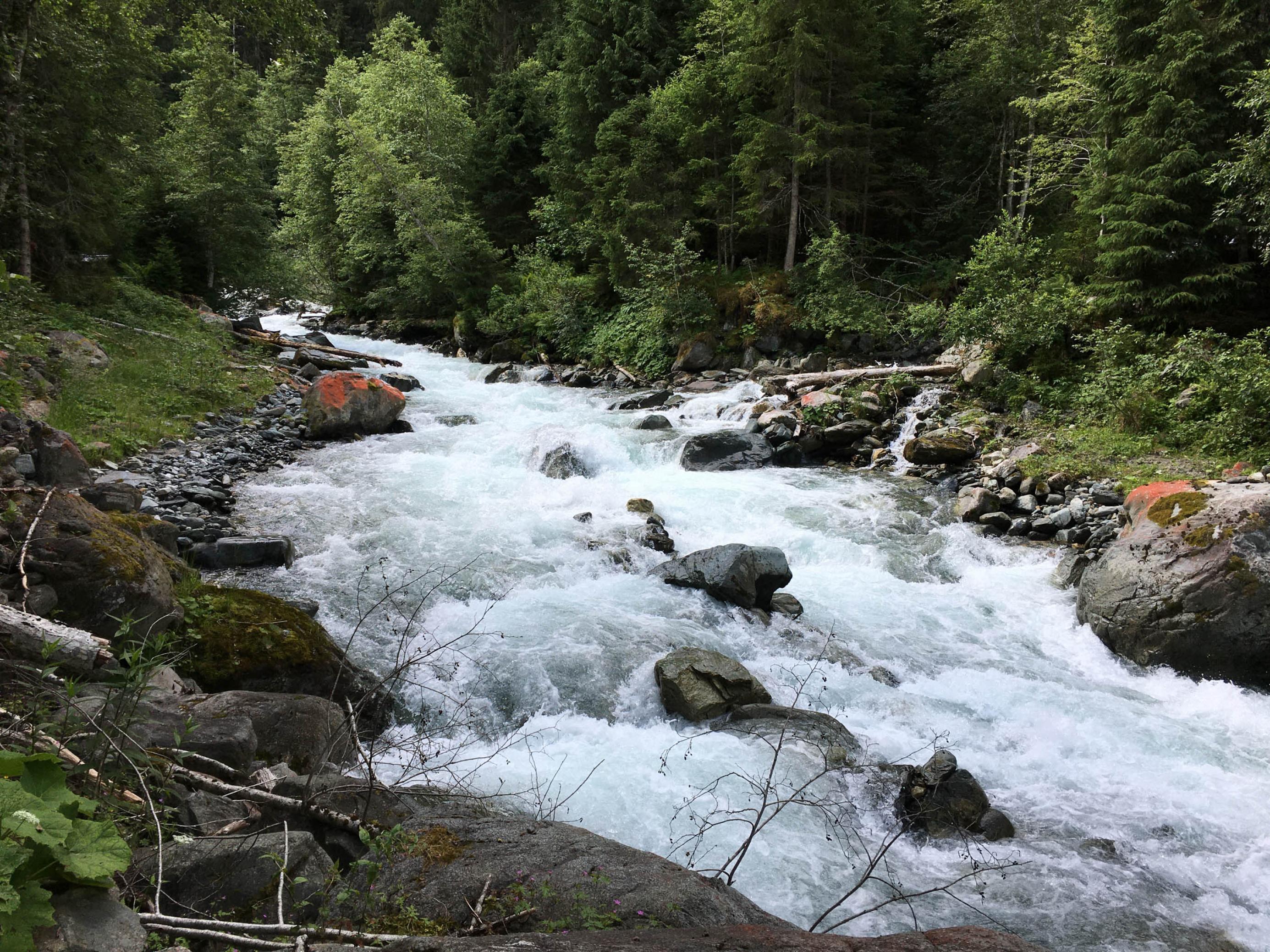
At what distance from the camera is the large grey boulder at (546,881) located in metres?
2.55

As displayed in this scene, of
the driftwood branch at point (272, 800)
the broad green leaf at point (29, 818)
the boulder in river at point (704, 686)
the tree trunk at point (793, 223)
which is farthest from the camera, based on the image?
the tree trunk at point (793, 223)

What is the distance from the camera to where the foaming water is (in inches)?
175

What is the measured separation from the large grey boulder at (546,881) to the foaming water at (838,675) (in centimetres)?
154

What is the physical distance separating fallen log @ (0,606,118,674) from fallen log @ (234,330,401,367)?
1720cm

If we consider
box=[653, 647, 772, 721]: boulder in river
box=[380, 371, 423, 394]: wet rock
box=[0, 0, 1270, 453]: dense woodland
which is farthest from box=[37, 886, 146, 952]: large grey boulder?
box=[380, 371, 423, 394]: wet rock

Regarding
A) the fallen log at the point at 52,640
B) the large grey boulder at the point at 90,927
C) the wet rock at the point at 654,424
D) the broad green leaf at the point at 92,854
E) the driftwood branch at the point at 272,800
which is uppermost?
the broad green leaf at the point at 92,854

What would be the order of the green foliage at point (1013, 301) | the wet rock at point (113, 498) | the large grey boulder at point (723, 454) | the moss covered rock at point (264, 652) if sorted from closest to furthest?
1. the moss covered rock at point (264, 652)
2. the wet rock at point (113, 498)
3. the large grey boulder at point (723, 454)
4. the green foliage at point (1013, 301)

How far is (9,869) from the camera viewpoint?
1527mm

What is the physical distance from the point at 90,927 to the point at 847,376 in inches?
621

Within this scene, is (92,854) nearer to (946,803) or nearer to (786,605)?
(946,803)

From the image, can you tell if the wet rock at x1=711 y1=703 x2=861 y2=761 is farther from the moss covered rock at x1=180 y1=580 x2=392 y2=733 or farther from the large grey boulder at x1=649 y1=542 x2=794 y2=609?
the moss covered rock at x1=180 y1=580 x2=392 y2=733

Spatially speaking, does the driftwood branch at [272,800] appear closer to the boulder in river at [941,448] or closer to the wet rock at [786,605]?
the wet rock at [786,605]

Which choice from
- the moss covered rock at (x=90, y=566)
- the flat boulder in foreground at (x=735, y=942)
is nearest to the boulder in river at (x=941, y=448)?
the flat boulder in foreground at (x=735, y=942)

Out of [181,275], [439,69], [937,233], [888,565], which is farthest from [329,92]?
[888,565]
